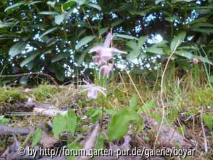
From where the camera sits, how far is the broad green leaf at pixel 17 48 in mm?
1773

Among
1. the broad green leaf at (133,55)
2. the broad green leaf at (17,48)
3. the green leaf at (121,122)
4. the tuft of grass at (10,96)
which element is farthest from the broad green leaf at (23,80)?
the green leaf at (121,122)

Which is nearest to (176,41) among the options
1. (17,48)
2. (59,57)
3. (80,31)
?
(80,31)

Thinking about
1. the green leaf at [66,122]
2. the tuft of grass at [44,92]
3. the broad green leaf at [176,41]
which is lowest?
the tuft of grass at [44,92]

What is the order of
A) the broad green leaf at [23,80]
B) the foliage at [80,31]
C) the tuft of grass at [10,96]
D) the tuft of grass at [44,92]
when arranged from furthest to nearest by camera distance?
the broad green leaf at [23,80]
the foliage at [80,31]
the tuft of grass at [44,92]
the tuft of grass at [10,96]

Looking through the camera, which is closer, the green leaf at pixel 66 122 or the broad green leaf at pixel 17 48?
the green leaf at pixel 66 122

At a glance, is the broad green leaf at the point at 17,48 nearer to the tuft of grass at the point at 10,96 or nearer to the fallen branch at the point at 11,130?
the tuft of grass at the point at 10,96

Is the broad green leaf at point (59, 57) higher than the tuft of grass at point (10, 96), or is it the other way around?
the broad green leaf at point (59, 57)

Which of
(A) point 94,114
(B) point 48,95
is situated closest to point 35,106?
(B) point 48,95

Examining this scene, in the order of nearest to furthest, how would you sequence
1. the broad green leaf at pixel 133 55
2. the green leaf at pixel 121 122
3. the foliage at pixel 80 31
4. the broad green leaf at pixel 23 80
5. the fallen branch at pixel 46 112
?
the green leaf at pixel 121 122, the fallen branch at pixel 46 112, the broad green leaf at pixel 133 55, the foliage at pixel 80 31, the broad green leaf at pixel 23 80

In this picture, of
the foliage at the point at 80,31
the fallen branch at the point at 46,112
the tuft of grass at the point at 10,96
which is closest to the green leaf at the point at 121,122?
the fallen branch at the point at 46,112

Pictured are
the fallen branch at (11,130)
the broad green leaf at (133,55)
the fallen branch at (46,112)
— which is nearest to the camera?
the fallen branch at (11,130)

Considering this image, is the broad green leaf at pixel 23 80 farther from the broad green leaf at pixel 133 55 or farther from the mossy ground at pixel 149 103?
the broad green leaf at pixel 133 55

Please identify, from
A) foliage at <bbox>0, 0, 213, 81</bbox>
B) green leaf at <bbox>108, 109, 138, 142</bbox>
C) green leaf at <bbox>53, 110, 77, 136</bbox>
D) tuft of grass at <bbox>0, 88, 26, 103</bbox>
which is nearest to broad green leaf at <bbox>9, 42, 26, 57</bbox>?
foliage at <bbox>0, 0, 213, 81</bbox>

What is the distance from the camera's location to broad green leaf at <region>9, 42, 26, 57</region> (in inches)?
69.8
